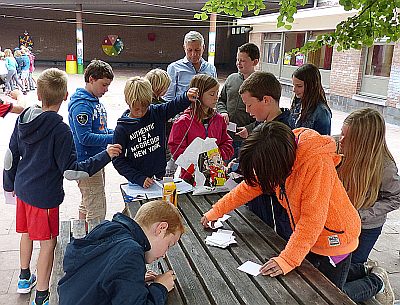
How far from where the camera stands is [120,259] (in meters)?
1.46

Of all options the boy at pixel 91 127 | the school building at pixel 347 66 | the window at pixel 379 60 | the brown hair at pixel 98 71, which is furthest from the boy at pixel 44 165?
the window at pixel 379 60

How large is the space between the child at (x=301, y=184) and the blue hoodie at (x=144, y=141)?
1239 mm

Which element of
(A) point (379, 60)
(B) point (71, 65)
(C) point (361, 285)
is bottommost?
(C) point (361, 285)

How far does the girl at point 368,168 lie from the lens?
2.55 meters

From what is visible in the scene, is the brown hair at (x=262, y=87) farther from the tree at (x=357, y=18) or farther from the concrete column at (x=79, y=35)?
the concrete column at (x=79, y=35)

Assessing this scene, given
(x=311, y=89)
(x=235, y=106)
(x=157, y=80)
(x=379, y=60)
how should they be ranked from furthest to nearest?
1. (x=379, y=60)
2. (x=235, y=106)
3. (x=157, y=80)
4. (x=311, y=89)

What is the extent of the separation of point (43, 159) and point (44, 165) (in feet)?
0.13

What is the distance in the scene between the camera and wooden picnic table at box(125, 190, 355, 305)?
5.65 ft

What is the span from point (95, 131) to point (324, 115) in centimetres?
191

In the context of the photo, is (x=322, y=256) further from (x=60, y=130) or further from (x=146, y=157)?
(x=60, y=130)

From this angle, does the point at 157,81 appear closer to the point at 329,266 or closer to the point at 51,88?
the point at 51,88

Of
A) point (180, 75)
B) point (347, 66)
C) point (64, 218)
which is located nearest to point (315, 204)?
point (180, 75)

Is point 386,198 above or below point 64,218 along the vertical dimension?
above

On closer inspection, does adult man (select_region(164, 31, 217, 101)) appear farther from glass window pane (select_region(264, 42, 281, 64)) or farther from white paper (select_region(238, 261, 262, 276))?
glass window pane (select_region(264, 42, 281, 64))
